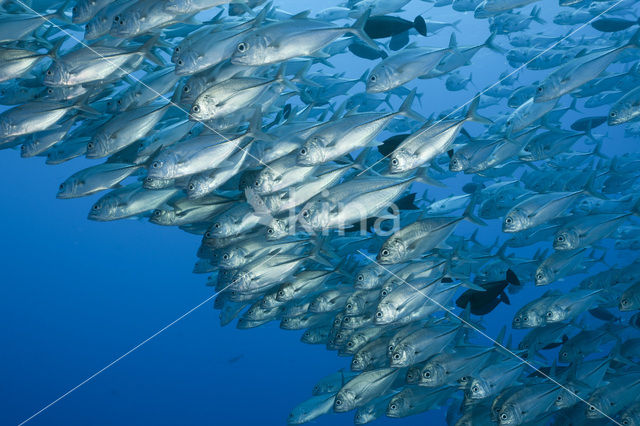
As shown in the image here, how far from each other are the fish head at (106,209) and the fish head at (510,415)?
11.6ft

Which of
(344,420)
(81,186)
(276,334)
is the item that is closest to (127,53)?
(81,186)

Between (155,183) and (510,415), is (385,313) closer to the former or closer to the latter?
(510,415)

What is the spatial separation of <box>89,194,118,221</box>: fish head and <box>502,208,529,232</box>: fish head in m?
3.25

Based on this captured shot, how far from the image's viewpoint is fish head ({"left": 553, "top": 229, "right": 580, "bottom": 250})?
3.76 metres

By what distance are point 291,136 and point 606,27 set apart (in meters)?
4.49

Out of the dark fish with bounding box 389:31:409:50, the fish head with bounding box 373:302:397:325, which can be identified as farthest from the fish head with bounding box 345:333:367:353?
the dark fish with bounding box 389:31:409:50

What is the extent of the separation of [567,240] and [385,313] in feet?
5.82

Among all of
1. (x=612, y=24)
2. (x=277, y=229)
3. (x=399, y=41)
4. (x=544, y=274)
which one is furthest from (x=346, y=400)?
(x=612, y=24)

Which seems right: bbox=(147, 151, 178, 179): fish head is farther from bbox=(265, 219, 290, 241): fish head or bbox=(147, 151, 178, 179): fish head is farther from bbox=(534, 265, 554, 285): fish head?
bbox=(534, 265, 554, 285): fish head

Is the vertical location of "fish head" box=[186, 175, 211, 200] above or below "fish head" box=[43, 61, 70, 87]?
below

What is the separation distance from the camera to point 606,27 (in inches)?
208

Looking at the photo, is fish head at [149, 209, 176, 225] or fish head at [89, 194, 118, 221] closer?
fish head at [89, 194, 118, 221]

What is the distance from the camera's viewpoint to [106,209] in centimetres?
365

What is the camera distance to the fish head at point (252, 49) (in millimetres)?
2877
